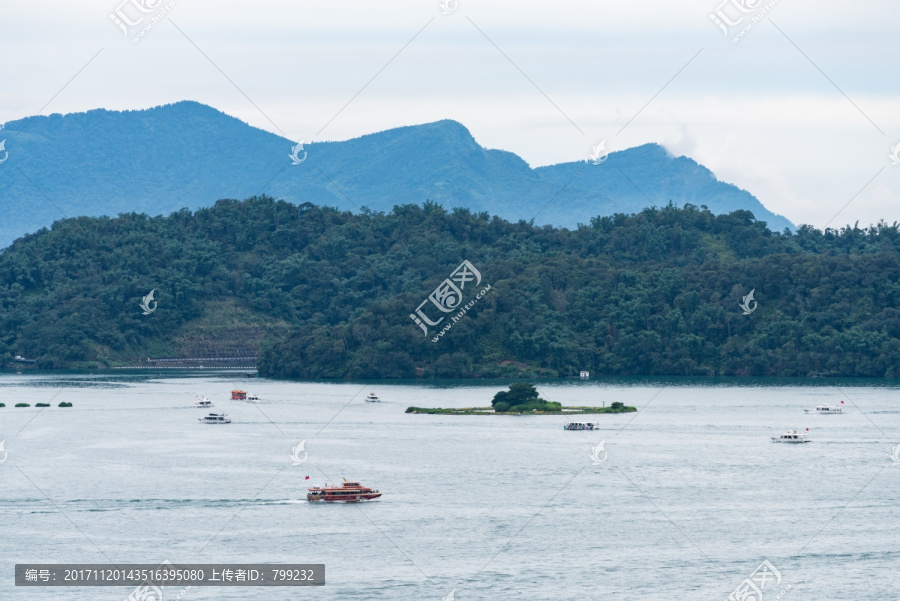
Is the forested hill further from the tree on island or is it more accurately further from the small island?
the small island

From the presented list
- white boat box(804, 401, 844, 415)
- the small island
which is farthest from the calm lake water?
the small island

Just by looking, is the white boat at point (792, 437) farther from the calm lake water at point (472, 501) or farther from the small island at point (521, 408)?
the small island at point (521, 408)

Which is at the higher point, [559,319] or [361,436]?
[559,319]

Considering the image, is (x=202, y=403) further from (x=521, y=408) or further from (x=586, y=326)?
(x=586, y=326)

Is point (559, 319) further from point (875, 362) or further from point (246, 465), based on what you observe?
point (246, 465)

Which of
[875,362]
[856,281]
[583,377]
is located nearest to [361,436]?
[583,377]

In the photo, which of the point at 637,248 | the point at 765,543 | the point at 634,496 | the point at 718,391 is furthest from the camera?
the point at 637,248

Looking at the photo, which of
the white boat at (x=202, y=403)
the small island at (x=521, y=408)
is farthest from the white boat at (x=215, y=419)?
the small island at (x=521, y=408)
